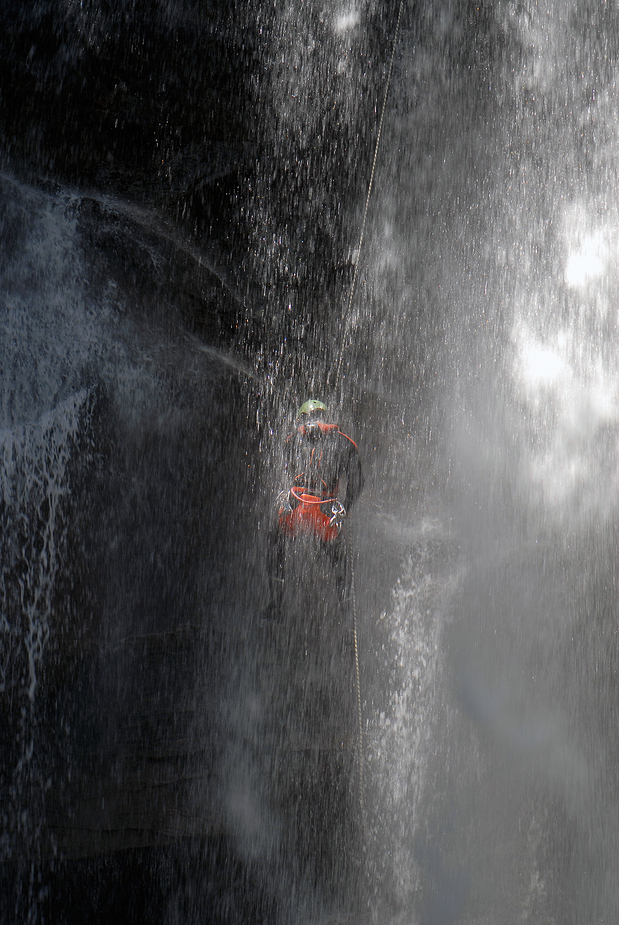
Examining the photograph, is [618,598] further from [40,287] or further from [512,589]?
[40,287]

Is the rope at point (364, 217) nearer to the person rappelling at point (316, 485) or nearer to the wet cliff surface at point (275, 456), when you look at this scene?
the wet cliff surface at point (275, 456)

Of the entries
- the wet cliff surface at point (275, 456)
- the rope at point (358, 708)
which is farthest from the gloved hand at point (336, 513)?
the wet cliff surface at point (275, 456)

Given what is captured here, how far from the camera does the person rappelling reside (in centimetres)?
531

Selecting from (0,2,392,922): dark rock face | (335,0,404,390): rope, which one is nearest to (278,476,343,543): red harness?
(0,2,392,922): dark rock face

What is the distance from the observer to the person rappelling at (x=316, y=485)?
5.31 metres

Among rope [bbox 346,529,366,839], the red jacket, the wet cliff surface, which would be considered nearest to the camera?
the wet cliff surface

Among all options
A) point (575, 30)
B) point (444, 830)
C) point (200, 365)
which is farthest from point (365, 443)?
point (575, 30)

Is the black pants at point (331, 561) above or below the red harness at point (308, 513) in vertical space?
below

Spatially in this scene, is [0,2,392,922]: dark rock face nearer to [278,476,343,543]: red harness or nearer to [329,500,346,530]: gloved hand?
[278,476,343,543]: red harness

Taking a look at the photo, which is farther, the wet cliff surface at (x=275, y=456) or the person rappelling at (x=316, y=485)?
the person rappelling at (x=316, y=485)

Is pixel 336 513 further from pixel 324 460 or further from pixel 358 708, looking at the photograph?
pixel 358 708

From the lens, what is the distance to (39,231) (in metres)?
5.41

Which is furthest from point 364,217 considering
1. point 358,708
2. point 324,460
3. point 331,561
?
point 358,708

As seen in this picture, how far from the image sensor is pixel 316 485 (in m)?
5.30
